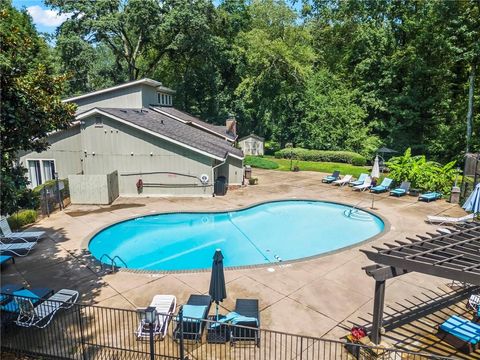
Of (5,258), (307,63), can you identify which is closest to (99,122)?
(5,258)

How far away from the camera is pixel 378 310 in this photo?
7230 mm

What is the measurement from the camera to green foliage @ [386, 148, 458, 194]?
894 inches

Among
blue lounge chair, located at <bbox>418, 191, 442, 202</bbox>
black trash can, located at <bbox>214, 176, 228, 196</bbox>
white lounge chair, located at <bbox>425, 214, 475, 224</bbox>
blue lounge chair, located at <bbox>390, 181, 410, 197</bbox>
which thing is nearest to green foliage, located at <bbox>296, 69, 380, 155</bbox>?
blue lounge chair, located at <bbox>390, 181, 410, 197</bbox>

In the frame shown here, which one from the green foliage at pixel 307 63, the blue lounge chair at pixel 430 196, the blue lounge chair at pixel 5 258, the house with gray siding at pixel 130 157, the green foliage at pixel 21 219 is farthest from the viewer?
the green foliage at pixel 307 63

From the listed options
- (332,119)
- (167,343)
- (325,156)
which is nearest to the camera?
(167,343)

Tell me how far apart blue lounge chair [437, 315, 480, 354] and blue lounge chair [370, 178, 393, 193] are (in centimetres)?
1628

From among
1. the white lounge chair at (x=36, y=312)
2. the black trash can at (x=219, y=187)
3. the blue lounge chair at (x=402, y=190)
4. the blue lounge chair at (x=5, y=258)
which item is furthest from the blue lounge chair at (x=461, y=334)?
the black trash can at (x=219, y=187)

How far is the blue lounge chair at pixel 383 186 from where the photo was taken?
77.1 feet

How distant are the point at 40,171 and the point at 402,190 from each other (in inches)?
982

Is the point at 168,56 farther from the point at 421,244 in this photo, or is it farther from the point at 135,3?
the point at 421,244

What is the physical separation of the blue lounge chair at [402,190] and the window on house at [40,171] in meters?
23.5

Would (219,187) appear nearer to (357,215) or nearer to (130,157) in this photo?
(130,157)

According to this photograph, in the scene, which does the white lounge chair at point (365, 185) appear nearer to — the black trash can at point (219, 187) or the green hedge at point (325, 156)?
the green hedge at point (325, 156)

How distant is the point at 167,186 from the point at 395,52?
27.9 m
